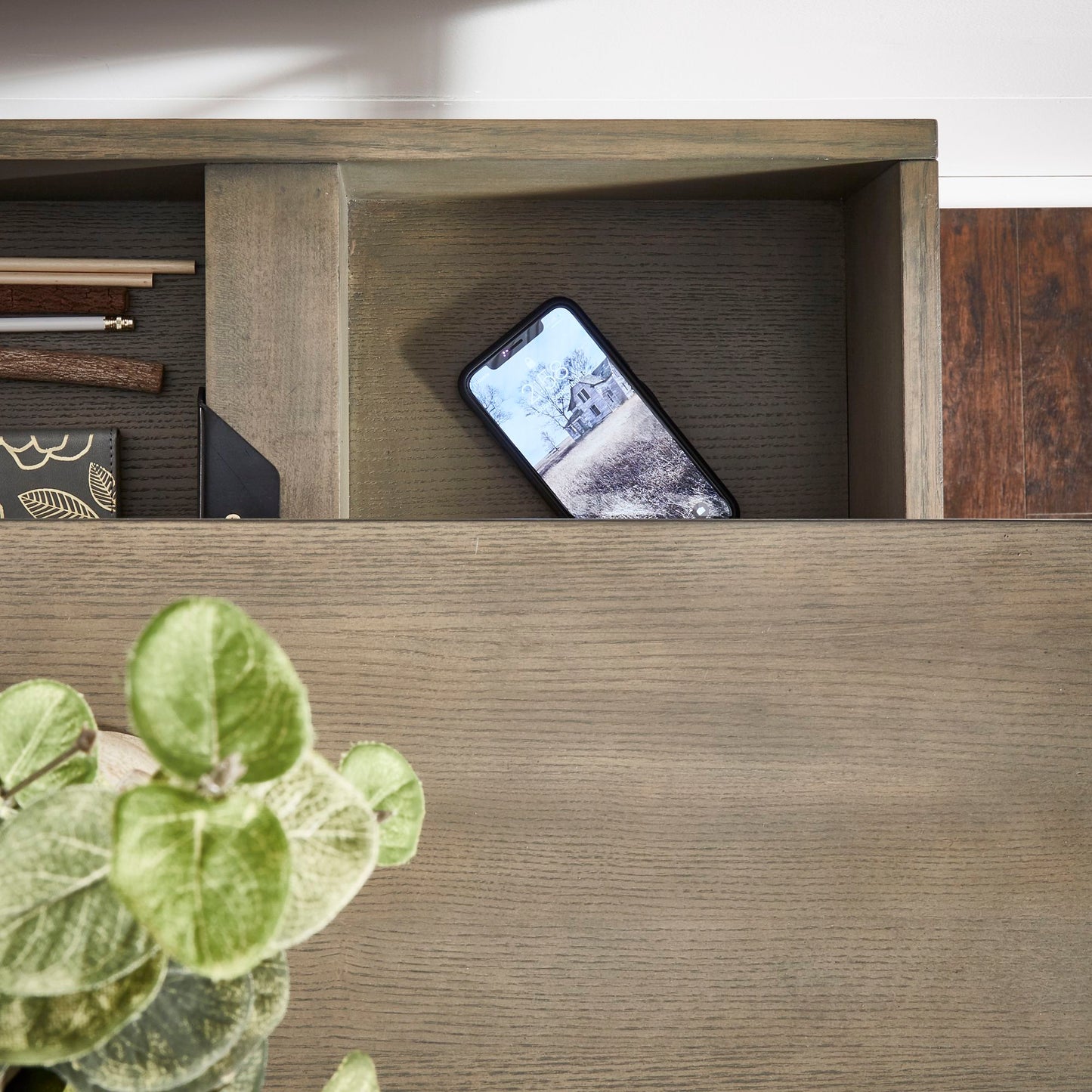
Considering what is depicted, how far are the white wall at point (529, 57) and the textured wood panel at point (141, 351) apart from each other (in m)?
0.22

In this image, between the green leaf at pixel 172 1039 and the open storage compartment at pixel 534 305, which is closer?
the green leaf at pixel 172 1039

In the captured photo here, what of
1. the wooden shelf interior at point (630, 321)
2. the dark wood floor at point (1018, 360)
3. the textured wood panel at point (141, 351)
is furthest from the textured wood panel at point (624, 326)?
the dark wood floor at point (1018, 360)

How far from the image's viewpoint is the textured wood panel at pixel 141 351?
0.51 m

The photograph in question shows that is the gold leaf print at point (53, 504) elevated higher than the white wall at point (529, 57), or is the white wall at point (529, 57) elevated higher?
the white wall at point (529, 57)

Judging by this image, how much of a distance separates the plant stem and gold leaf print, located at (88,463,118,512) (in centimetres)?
43

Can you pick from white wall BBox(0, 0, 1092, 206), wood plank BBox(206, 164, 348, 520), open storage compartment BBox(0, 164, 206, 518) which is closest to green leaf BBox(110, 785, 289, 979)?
wood plank BBox(206, 164, 348, 520)

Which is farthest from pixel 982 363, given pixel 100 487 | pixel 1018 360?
pixel 100 487

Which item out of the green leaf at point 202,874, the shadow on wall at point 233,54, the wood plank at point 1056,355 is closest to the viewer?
the green leaf at point 202,874

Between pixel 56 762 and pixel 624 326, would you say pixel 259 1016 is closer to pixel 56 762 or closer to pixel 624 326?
pixel 56 762

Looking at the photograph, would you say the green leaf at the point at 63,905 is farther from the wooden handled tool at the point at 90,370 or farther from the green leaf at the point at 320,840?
the wooden handled tool at the point at 90,370

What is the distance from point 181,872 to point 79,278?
1.73ft

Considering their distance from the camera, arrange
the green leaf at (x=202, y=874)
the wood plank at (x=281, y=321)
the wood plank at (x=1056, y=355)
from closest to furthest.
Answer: the green leaf at (x=202, y=874), the wood plank at (x=281, y=321), the wood plank at (x=1056, y=355)

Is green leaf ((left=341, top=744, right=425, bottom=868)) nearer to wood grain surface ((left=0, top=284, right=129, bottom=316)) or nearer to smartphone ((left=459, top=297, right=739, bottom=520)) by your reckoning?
smartphone ((left=459, top=297, right=739, bottom=520))

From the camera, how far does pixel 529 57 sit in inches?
25.9
